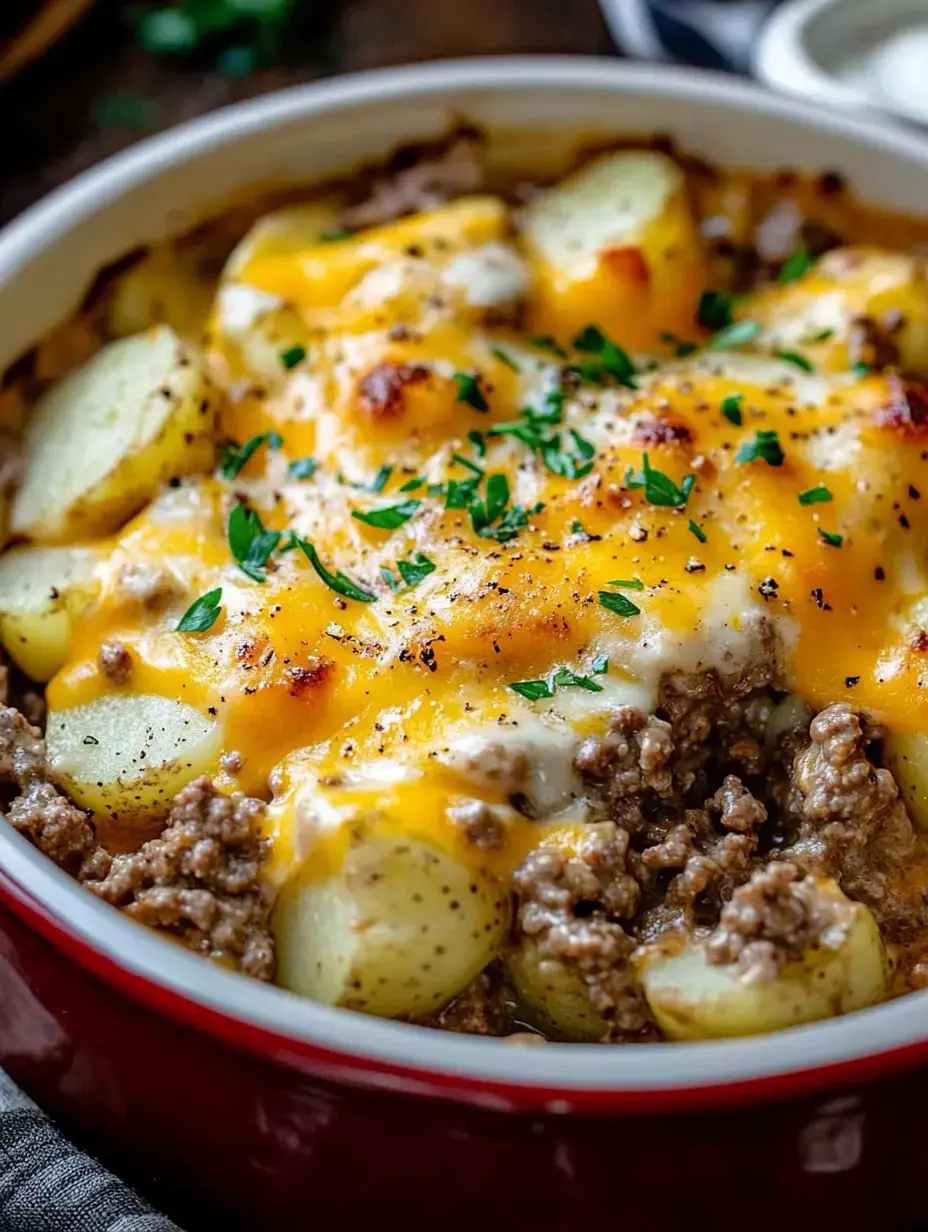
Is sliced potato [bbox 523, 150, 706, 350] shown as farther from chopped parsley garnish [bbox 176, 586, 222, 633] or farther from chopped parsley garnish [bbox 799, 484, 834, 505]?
chopped parsley garnish [bbox 176, 586, 222, 633]

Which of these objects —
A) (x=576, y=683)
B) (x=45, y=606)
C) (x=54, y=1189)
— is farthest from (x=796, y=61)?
(x=54, y=1189)

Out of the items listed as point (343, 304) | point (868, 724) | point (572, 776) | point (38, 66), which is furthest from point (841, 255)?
point (38, 66)

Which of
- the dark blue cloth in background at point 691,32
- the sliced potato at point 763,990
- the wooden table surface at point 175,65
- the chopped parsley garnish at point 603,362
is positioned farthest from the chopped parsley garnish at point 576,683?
the dark blue cloth in background at point 691,32

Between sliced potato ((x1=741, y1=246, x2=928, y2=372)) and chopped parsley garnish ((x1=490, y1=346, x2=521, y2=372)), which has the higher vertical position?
chopped parsley garnish ((x1=490, y1=346, x2=521, y2=372))

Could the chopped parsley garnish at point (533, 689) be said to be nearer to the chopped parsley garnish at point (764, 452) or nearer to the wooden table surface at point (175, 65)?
the chopped parsley garnish at point (764, 452)

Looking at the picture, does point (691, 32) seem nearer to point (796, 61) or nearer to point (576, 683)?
point (796, 61)

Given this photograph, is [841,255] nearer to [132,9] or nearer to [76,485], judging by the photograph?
[76,485]

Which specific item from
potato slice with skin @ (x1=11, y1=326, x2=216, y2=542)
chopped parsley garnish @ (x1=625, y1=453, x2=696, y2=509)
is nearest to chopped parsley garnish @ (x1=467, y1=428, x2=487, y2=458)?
chopped parsley garnish @ (x1=625, y1=453, x2=696, y2=509)
